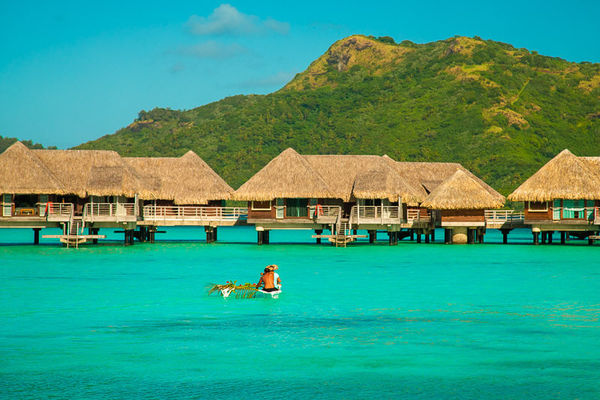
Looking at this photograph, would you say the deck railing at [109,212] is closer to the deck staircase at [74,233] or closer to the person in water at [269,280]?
the deck staircase at [74,233]

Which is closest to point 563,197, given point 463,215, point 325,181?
point 463,215

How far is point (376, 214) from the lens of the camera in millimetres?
44094

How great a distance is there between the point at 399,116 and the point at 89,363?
311 feet

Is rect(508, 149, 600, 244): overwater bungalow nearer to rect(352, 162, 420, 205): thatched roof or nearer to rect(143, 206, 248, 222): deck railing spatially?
rect(352, 162, 420, 205): thatched roof

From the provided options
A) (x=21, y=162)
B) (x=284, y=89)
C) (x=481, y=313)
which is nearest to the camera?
(x=481, y=313)

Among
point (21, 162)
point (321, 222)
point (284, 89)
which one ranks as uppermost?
point (284, 89)

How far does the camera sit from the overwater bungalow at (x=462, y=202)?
4547 cm

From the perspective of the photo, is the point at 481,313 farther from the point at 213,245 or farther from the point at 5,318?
the point at 213,245

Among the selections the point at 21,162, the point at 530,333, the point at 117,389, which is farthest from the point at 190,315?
the point at 21,162

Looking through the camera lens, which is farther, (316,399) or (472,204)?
Result: (472,204)

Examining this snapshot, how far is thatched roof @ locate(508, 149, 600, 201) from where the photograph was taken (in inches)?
1702

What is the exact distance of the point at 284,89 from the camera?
14188cm

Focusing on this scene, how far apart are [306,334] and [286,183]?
89.6ft

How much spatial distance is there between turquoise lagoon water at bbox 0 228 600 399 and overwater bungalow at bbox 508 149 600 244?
1318cm
